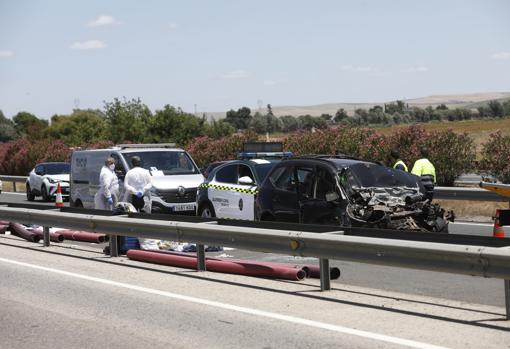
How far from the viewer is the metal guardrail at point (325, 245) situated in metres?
8.08

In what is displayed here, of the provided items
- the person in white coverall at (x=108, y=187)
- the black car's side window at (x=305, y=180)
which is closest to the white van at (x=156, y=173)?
the person in white coverall at (x=108, y=187)

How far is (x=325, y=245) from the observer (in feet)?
31.9

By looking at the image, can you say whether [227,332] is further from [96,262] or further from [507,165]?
[507,165]

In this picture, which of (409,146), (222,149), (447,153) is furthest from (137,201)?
(222,149)

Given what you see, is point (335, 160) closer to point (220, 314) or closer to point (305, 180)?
point (305, 180)

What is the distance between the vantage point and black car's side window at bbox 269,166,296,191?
1350 centimetres

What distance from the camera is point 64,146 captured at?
53.4 m

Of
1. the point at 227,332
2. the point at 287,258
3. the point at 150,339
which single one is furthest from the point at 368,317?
the point at 287,258

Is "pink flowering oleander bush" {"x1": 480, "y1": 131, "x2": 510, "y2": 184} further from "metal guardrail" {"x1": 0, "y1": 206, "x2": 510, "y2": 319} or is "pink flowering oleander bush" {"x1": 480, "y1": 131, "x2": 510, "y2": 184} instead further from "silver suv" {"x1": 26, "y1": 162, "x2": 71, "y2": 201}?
"silver suv" {"x1": 26, "y1": 162, "x2": 71, "y2": 201}

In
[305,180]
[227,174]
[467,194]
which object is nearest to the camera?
A: [305,180]

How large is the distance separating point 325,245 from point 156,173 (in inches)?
435

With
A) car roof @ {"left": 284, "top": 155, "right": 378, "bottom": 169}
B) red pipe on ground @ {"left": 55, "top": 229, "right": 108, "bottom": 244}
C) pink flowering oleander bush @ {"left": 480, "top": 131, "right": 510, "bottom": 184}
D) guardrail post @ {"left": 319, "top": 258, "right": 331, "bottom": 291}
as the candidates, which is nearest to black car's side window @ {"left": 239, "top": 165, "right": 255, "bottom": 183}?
red pipe on ground @ {"left": 55, "top": 229, "right": 108, "bottom": 244}

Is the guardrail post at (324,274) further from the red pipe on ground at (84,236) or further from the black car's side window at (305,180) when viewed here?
the red pipe on ground at (84,236)

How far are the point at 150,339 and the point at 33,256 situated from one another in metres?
7.08
